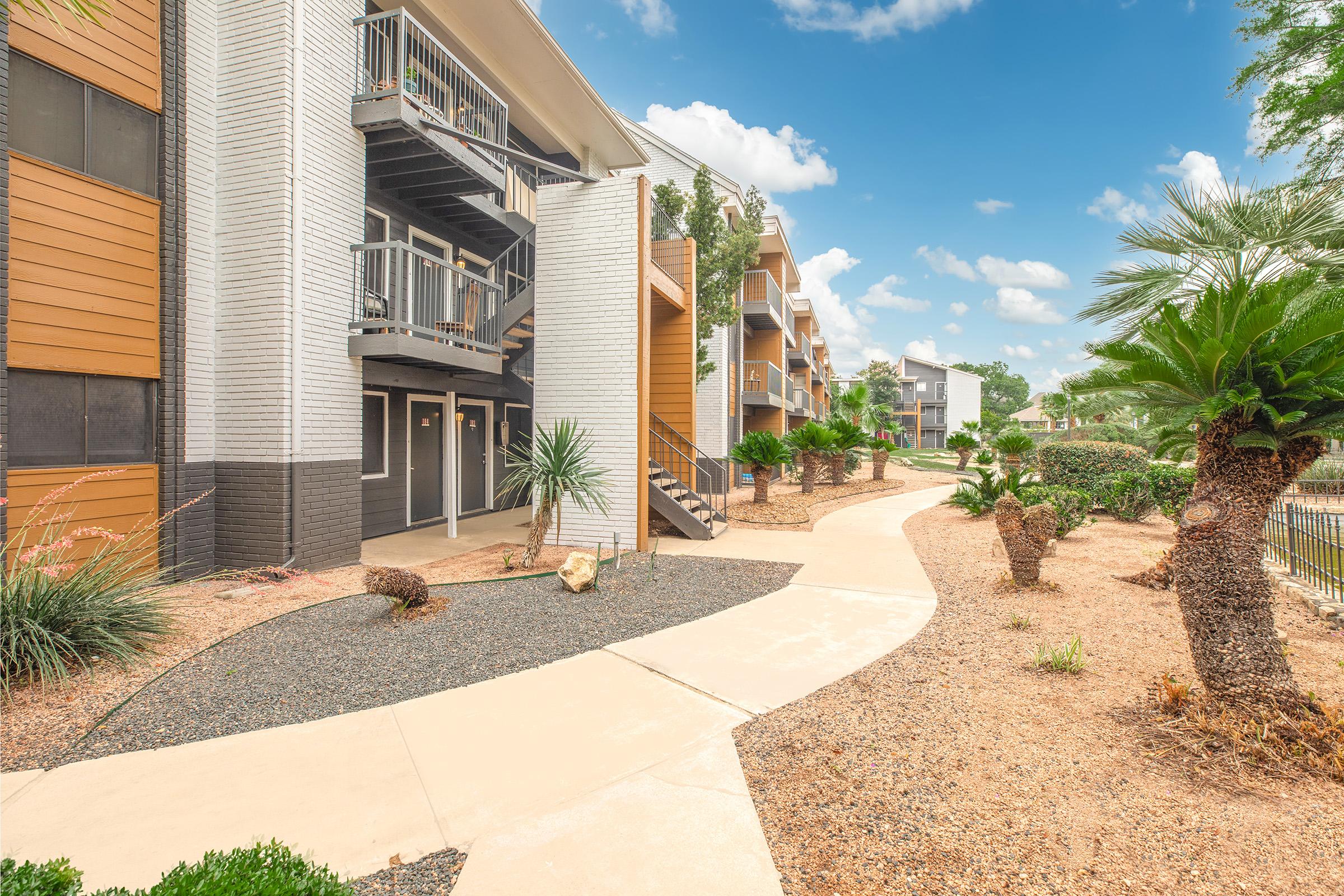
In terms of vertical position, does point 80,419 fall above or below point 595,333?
below

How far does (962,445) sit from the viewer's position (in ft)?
92.4

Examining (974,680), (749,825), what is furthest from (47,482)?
(974,680)

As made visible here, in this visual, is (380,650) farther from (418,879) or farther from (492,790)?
(418,879)

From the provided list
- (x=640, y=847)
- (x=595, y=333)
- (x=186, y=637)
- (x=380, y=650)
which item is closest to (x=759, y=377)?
(x=595, y=333)

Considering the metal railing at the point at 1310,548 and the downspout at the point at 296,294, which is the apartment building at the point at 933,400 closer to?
the metal railing at the point at 1310,548

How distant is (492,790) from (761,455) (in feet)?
39.5

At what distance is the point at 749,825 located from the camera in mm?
2842

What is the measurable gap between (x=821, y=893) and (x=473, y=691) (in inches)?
110

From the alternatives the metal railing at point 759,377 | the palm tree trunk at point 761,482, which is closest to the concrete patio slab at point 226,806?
the palm tree trunk at point 761,482

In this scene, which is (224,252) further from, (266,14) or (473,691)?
(473,691)

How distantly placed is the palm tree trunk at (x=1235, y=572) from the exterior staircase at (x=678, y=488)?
24.3ft

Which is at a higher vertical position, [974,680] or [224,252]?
[224,252]

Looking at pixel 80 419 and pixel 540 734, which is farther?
pixel 80 419

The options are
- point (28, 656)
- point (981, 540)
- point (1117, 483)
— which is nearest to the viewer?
point (28, 656)
